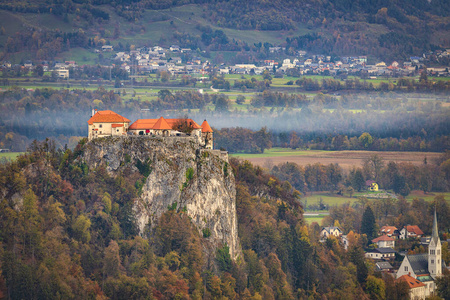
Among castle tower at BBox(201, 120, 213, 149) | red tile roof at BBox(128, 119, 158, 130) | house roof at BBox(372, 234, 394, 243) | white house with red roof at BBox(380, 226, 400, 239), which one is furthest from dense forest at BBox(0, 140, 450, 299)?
white house with red roof at BBox(380, 226, 400, 239)

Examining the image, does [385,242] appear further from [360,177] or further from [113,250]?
[113,250]

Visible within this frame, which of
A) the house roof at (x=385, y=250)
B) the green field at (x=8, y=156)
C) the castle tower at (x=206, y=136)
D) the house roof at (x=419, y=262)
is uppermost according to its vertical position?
the castle tower at (x=206, y=136)

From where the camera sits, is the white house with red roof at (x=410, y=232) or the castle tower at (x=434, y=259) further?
the white house with red roof at (x=410, y=232)

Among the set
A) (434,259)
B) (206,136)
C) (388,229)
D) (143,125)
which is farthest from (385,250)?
(143,125)

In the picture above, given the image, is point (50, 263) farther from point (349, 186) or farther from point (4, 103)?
point (4, 103)

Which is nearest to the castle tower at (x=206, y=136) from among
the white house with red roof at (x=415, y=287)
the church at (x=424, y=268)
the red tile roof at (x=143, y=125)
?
the red tile roof at (x=143, y=125)

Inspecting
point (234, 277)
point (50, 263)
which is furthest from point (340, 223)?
point (50, 263)

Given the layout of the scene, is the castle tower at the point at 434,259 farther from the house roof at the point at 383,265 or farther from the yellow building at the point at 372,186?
the yellow building at the point at 372,186
